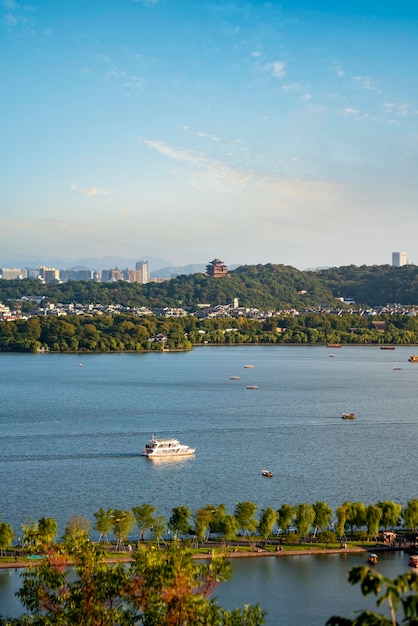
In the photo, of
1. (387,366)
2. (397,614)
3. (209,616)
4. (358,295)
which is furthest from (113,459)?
(358,295)

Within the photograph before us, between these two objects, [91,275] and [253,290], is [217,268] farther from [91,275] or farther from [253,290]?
[91,275]

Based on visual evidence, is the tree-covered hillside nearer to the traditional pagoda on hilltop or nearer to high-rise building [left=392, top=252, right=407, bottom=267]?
the traditional pagoda on hilltop

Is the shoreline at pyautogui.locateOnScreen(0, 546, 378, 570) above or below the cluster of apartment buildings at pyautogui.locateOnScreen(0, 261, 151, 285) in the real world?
below

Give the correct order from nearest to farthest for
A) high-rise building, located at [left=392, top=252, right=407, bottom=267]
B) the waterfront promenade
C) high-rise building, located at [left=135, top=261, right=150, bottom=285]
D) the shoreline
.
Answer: the shoreline → the waterfront promenade → high-rise building, located at [left=392, top=252, right=407, bottom=267] → high-rise building, located at [left=135, top=261, right=150, bottom=285]

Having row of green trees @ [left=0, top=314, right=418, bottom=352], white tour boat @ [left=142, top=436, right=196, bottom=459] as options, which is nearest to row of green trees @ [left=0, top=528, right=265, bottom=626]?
white tour boat @ [left=142, top=436, right=196, bottom=459]

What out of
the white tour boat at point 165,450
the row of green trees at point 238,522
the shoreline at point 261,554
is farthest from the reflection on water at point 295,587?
the white tour boat at point 165,450

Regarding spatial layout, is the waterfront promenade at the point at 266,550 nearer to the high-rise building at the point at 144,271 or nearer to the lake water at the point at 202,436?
the lake water at the point at 202,436
